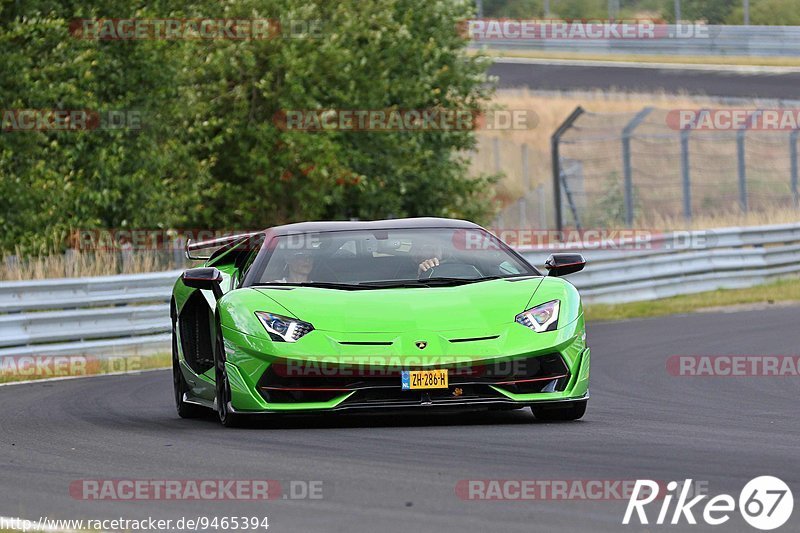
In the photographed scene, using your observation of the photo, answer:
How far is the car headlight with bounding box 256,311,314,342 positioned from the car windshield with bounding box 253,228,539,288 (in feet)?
1.78

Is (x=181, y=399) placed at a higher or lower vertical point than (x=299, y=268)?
lower

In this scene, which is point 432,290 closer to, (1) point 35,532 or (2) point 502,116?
(1) point 35,532

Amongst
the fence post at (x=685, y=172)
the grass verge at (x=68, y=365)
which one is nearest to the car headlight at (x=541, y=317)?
the grass verge at (x=68, y=365)

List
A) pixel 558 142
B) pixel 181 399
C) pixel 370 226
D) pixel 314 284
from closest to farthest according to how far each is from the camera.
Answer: pixel 314 284 → pixel 370 226 → pixel 181 399 → pixel 558 142

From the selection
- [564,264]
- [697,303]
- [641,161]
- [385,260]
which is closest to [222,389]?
[385,260]

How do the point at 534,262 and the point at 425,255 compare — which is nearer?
the point at 425,255

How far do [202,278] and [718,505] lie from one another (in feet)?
14.8

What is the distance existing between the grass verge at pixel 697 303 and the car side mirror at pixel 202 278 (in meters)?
12.2

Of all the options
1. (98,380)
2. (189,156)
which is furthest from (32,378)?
(189,156)

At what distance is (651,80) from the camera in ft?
159

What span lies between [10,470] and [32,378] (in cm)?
771

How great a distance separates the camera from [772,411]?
1028cm

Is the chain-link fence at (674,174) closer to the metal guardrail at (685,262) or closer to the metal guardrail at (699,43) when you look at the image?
the metal guardrail at (685,262)

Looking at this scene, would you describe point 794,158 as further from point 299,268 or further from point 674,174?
point 299,268
